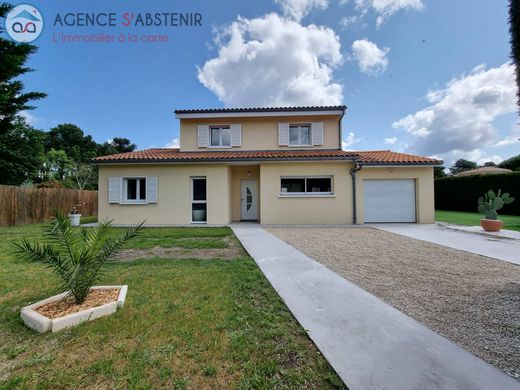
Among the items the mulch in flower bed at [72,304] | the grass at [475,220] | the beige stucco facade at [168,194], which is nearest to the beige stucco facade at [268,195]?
the beige stucco facade at [168,194]

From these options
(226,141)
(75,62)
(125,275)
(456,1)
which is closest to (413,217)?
→ (456,1)

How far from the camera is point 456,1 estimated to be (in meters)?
8.71

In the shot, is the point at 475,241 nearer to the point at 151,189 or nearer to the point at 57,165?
the point at 151,189

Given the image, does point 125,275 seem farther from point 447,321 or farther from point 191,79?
point 191,79

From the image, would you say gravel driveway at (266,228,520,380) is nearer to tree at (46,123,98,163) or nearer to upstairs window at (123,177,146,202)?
upstairs window at (123,177,146,202)

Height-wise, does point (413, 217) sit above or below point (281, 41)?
below

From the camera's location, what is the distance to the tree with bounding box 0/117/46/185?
63.9 ft

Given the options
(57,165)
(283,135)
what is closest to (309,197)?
(283,135)

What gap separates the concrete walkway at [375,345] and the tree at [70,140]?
148 ft

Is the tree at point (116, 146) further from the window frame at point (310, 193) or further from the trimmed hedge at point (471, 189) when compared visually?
the trimmed hedge at point (471, 189)

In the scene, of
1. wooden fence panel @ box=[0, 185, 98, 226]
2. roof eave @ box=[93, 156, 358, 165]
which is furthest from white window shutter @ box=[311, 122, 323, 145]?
wooden fence panel @ box=[0, 185, 98, 226]

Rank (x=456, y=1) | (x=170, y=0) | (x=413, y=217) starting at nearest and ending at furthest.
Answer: (x=456, y=1), (x=170, y=0), (x=413, y=217)

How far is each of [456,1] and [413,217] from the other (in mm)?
9464

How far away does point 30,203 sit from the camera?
12.5 meters
